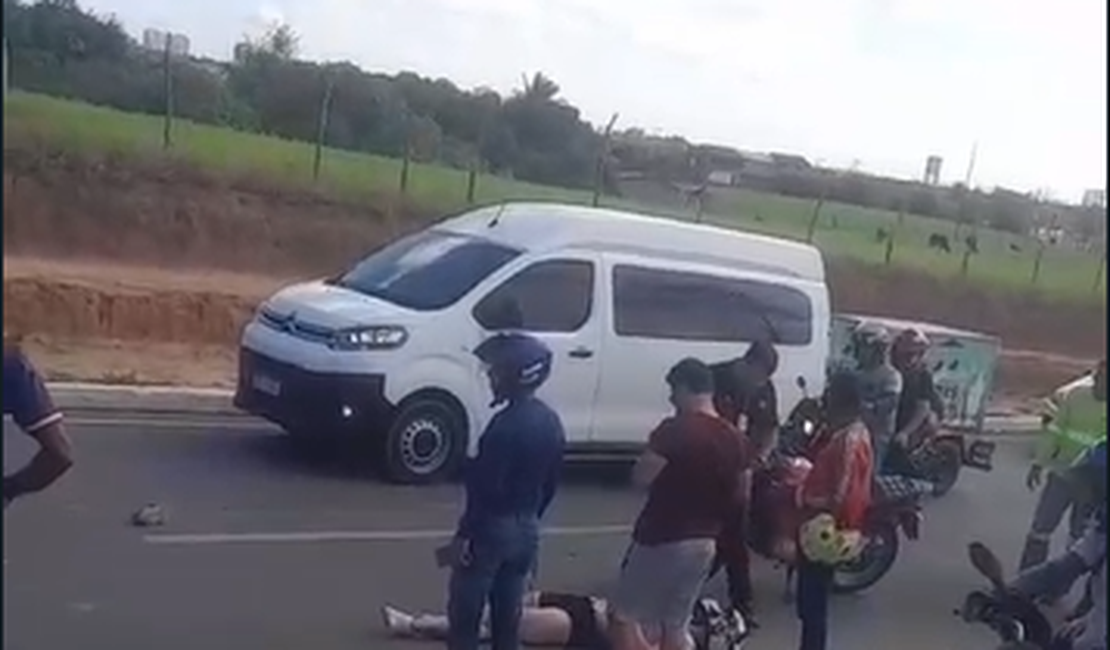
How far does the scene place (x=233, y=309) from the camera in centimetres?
2047

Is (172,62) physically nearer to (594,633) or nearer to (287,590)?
(287,590)

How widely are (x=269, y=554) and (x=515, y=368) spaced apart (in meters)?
3.31

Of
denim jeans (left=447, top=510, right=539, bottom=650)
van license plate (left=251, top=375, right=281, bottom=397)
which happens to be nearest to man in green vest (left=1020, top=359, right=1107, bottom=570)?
denim jeans (left=447, top=510, right=539, bottom=650)

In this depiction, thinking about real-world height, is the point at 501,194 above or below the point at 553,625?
above

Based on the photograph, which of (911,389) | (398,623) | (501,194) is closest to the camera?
(398,623)

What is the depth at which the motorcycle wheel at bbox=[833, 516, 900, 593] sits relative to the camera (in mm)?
9891

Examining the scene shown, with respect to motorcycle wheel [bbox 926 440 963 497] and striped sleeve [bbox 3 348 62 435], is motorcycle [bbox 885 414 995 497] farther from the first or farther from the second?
striped sleeve [bbox 3 348 62 435]

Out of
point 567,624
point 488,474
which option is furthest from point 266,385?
point 488,474

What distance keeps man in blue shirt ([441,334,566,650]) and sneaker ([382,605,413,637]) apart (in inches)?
52.7

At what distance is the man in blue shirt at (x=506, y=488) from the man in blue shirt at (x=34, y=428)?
6.32 ft

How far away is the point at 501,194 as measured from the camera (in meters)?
22.4

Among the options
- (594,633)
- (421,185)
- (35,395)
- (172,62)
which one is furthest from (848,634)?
(421,185)

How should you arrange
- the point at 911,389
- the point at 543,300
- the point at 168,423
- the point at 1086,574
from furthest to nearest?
the point at 168,423 < the point at 543,300 < the point at 911,389 < the point at 1086,574

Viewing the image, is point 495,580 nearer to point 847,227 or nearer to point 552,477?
point 552,477
